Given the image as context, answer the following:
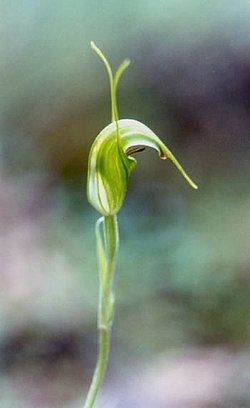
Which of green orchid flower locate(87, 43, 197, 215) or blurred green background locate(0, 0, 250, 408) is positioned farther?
blurred green background locate(0, 0, 250, 408)

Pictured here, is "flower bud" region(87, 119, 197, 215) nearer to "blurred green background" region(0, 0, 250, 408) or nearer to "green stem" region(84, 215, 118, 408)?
"green stem" region(84, 215, 118, 408)

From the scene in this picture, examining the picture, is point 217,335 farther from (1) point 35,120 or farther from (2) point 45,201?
(1) point 35,120

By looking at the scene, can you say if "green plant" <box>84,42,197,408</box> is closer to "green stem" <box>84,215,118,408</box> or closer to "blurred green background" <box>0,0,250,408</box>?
"green stem" <box>84,215,118,408</box>

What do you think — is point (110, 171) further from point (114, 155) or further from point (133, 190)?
point (133, 190)

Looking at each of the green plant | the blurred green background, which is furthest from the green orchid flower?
the blurred green background

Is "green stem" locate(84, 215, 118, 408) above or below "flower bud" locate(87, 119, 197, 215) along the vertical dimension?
below

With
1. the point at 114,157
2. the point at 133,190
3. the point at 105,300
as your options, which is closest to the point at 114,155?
the point at 114,157

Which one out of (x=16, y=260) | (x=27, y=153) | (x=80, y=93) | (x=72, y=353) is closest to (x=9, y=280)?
(x=16, y=260)
